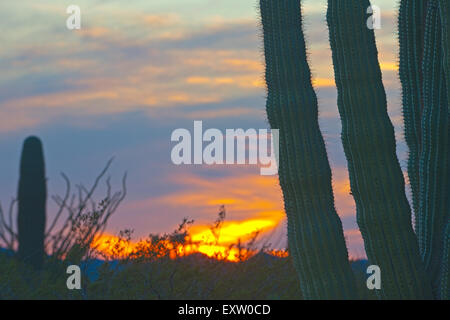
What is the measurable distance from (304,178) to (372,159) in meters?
0.61

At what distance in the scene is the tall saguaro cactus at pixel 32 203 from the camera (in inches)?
558

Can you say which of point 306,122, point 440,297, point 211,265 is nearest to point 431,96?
point 306,122

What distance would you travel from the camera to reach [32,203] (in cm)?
1435

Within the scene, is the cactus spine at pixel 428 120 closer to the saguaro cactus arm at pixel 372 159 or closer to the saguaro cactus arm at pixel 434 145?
the saguaro cactus arm at pixel 434 145

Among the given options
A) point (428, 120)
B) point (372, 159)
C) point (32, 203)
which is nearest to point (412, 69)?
point (428, 120)

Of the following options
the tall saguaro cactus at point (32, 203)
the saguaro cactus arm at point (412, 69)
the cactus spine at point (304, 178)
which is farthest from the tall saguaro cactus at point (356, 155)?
the tall saguaro cactus at point (32, 203)

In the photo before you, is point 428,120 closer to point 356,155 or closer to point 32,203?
point 356,155

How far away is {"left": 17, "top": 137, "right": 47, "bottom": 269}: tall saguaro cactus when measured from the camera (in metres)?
14.2

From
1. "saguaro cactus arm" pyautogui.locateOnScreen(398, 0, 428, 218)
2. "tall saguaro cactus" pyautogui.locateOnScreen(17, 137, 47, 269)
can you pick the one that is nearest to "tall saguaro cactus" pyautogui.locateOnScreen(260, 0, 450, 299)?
"saguaro cactus arm" pyautogui.locateOnScreen(398, 0, 428, 218)

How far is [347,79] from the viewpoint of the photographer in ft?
21.3

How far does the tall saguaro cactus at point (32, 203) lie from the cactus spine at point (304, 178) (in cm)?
862
